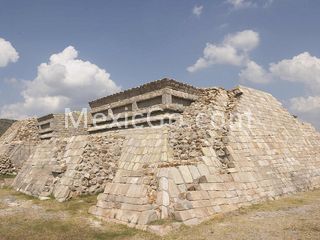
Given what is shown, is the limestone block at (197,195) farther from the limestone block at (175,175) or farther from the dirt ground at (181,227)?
the dirt ground at (181,227)

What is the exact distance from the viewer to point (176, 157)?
1169 cm

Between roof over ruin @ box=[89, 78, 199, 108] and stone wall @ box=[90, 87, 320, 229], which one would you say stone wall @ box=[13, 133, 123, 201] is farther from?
roof over ruin @ box=[89, 78, 199, 108]

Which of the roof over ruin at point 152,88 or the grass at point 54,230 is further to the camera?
the roof over ruin at point 152,88

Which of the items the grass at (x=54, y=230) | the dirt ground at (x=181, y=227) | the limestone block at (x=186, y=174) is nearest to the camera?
the dirt ground at (x=181, y=227)

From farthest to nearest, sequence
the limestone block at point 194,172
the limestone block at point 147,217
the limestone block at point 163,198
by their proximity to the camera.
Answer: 1. the limestone block at point 194,172
2. the limestone block at point 163,198
3. the limestone block at point 147,217

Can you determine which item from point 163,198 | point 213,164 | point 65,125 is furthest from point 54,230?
point 65,125

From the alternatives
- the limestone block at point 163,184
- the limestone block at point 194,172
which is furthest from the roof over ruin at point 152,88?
the limestone block at point 163,184

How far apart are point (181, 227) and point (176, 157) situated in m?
3.86

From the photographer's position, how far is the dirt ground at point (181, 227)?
7.65m

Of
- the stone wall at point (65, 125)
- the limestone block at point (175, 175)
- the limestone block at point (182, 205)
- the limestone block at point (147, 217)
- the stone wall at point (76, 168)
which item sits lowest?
the limestone block at point (147, 217)

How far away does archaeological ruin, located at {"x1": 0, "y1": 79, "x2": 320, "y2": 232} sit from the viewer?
932 centimetres

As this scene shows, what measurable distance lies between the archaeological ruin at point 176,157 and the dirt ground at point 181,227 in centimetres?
46

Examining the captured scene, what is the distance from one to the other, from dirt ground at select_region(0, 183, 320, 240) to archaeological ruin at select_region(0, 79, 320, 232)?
1.50 ft

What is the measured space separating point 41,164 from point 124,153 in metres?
4.55
